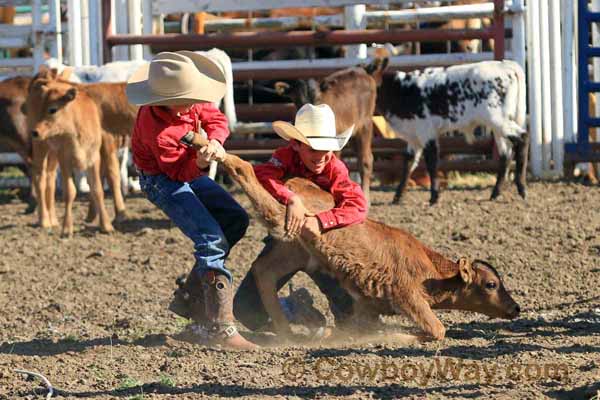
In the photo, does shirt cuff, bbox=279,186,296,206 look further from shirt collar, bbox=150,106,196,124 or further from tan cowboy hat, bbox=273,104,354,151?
shirt collar, bbox=150,106,196,124

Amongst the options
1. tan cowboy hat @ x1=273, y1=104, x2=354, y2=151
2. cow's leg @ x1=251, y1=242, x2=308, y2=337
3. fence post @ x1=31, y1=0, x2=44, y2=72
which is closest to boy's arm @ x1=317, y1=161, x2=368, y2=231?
tan cowboy hat @ x1=273, y1=104, x2=354, y2=151

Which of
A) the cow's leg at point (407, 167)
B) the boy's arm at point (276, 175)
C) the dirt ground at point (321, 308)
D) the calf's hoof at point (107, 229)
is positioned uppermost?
the boy's arm at point (276, 175)

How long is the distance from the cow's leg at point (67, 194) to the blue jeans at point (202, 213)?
425 cm

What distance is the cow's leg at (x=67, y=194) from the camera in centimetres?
1025

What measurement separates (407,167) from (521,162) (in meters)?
1.09

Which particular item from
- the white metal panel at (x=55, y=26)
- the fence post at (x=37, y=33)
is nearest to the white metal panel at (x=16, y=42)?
the fence post at (x=37, y=33)

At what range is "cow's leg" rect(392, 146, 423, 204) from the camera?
11.2m

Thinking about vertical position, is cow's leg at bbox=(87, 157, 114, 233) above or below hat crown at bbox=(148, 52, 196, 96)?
below

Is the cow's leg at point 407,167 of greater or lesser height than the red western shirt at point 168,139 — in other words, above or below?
below

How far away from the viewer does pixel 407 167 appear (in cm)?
1140

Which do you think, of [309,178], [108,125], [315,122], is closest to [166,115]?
[315,122]

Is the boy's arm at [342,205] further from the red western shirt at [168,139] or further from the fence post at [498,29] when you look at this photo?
the fence post at [498,29]

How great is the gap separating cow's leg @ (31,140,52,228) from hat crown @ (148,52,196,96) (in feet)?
16.9

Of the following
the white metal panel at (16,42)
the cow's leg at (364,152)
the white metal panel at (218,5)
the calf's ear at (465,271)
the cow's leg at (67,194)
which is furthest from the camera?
the white metal panel at (16,42)
